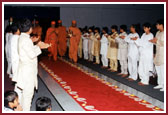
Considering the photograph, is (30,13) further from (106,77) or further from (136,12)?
(106,77)

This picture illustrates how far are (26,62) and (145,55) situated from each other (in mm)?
2766

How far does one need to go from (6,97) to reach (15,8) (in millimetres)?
10292

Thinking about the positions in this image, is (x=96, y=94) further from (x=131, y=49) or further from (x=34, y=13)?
(x=34, y=13)

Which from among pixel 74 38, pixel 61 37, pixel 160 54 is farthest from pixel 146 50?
pixel 61 37

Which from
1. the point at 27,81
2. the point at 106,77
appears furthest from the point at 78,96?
the point at 106,77

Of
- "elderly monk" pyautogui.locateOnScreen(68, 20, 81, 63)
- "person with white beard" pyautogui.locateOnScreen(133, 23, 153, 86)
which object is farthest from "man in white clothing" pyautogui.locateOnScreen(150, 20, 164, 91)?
"elderly monk" pyautogui.locateOnScreen(68, 20, 81, 63)

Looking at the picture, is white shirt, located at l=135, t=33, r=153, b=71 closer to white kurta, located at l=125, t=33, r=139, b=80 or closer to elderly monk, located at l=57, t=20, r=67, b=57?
white kurta, located at l=125, t=33, r=139, b=80

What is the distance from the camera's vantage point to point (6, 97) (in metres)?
2.37

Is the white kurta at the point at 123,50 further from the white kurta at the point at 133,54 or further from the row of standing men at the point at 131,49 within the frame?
the white kurta at the point at 133,54

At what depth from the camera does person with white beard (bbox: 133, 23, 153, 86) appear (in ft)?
14.8

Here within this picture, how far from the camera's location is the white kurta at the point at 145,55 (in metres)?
4.56

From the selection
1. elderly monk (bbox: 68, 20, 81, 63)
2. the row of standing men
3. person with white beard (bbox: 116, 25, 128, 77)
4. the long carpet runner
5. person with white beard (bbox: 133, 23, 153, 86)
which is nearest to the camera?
the long carpet runner

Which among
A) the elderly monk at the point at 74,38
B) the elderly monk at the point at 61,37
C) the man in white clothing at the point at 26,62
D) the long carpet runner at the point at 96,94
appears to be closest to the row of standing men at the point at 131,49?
the elderly monk at the point at 74,38

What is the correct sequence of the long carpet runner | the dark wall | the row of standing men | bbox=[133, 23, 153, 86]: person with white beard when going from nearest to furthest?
the long carpet runner < the row of standing men < bbox=[133, 23, 153, 86]: person with white beard < the dark wall
